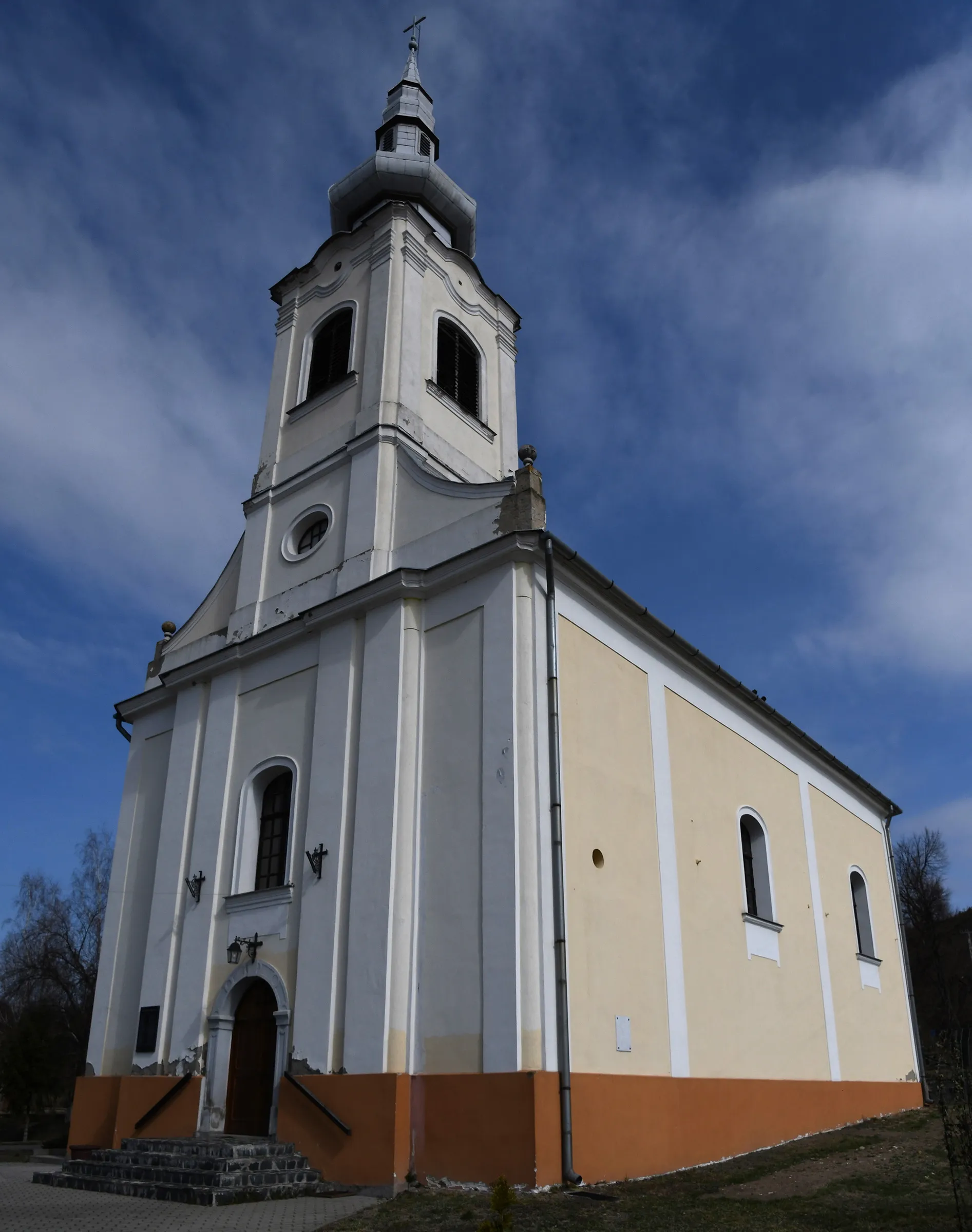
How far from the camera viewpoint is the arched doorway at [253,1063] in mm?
12805

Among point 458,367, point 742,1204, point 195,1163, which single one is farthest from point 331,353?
point 742,1204

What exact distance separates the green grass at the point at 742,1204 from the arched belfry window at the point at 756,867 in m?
4.37

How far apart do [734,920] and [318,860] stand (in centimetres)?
655

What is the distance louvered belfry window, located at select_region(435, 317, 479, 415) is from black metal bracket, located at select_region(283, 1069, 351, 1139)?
11.5 metres

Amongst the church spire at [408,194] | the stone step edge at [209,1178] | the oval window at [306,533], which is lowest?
the stone step edge at [209,1178]

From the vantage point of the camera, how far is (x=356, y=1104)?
37.2 feet

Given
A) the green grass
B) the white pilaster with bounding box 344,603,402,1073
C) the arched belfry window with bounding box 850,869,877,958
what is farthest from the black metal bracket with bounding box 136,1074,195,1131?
the arched belfry window with bounding box 850,869,877,958

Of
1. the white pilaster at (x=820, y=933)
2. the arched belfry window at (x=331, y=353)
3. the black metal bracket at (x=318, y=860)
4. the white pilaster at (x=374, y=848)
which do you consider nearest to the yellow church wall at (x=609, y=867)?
the white pilaster at (x=374, y=848)

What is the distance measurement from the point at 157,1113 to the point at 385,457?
32.4 ft

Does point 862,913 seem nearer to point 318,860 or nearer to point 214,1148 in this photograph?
point 318,860

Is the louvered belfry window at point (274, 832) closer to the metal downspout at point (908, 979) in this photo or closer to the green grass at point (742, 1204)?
the green grass at point (742, 1204)

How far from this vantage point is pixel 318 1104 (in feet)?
38.0

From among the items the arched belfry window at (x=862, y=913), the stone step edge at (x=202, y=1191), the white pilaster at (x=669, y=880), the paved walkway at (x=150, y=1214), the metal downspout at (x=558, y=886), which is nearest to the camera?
the paved walkway at (x=150, y=1214)

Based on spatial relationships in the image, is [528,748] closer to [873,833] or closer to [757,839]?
[757,839]
